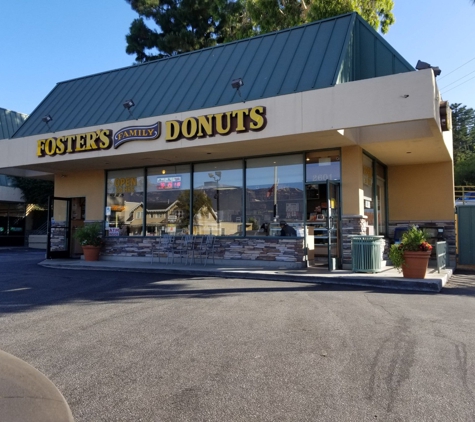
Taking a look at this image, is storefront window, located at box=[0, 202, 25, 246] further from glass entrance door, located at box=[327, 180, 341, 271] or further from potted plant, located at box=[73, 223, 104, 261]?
glass entrance door, located at box=[327, 180, 341, 271]

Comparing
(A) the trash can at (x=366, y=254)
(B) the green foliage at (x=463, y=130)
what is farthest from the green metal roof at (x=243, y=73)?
(B) the green foliage at (x=463, y=130)

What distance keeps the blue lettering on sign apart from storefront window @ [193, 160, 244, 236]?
82.0 inches

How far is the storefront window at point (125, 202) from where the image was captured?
15211 millimetres

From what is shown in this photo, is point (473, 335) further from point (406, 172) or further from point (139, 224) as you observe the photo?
point (139, 224)

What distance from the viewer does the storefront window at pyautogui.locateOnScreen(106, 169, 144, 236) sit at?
15.2 metres

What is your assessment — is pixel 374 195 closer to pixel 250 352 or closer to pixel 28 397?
pixel 250 352

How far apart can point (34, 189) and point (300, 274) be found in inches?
1032

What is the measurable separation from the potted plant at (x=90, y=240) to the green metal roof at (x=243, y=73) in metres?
3.53

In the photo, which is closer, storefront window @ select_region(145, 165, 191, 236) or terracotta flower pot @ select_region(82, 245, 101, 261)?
storefront window @ select_region(145, 165, 191, 236)

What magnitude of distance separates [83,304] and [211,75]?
8.83 metres

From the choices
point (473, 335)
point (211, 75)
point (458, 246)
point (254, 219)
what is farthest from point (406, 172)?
point (473, 335)

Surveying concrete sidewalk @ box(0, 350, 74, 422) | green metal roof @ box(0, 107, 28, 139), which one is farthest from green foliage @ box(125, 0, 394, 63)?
concrete sidewalk @ box(0, 350, 74, 422)

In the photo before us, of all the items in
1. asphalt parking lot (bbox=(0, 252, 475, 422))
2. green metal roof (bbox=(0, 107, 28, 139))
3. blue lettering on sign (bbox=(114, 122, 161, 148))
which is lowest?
asphalt parking lot (bbox=(0, 252, 475, 422))

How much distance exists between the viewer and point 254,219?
13016mm
